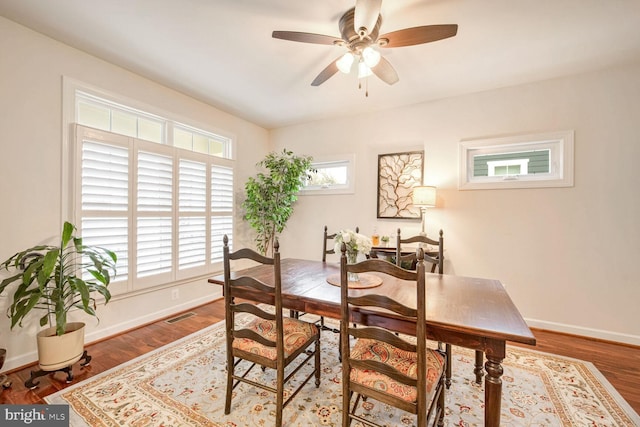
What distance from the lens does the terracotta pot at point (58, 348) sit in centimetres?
198

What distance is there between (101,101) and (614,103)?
5191 millimetres

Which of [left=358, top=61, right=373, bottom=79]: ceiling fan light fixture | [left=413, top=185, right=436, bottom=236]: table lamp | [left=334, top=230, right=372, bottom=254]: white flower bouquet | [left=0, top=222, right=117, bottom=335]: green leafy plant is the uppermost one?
[left=358, top=61, right=373, bottom=79]: ceiling fan light fixture

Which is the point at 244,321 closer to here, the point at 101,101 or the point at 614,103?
the point at 101,101

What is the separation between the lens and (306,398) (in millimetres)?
1868

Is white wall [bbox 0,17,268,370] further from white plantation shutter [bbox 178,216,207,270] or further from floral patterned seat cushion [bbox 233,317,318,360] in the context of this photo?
floral patterned seat cushion [bbox 233,317,318,360]

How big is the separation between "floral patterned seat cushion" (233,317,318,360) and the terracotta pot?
55.4 inches

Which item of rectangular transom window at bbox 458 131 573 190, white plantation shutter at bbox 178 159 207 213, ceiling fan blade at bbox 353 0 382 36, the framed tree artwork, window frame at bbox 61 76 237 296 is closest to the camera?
ceiling fan blade at bbox 353 0 382 36

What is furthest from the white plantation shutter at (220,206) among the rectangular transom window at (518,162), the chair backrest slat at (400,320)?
the rectangular transom window at (518,162)

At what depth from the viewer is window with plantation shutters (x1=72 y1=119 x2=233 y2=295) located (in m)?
2.56

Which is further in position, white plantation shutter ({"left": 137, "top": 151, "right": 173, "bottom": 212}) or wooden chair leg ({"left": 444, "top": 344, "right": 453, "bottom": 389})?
white plantation shutter ({"left": 137, "top": 151, "right": 173, "bottom": 212})

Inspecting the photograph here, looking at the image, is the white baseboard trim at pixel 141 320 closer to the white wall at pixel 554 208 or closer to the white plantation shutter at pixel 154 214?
the white plantation shutter at pixel 154 214

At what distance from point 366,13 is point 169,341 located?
10.6 ft

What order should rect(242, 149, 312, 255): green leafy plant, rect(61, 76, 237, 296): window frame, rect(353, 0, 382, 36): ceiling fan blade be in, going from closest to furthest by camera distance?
1. rect(353, 0, 382, 36): ceiling fan blade
2. rect(61, 76, 237, 296): window frame
3. rect(242, 149, 312, 255): green leafy plant

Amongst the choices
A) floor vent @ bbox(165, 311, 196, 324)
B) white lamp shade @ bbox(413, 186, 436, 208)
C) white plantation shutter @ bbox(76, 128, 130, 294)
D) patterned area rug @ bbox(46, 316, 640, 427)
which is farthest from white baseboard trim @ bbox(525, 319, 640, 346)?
white plantation shutter @ bbox(76, 128, 130, 294)
